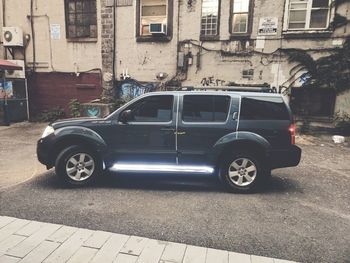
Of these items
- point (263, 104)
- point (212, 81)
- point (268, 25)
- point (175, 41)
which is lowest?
point (263, 104)

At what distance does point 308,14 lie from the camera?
35.8ft

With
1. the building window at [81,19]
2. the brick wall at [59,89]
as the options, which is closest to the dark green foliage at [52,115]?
the brick wall at [59,89]

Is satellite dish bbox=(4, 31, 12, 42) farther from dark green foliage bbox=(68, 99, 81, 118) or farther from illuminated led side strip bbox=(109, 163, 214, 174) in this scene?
illuminated led side strip bbox=(109, 163, 214, 174)

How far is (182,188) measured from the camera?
546 cm

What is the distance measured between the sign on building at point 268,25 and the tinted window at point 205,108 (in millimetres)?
7170

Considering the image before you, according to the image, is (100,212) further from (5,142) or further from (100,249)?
(5,142)

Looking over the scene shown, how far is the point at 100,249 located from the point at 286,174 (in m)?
4.66

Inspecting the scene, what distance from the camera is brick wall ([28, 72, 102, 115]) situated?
1327cm

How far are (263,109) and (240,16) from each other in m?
7.54

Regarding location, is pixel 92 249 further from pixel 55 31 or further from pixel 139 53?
pixel 55 31

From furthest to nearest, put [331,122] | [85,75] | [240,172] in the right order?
[85,75]
[331,122]
[240,172]

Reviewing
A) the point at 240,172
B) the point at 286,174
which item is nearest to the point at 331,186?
the point at 286,174

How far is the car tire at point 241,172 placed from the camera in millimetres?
5219

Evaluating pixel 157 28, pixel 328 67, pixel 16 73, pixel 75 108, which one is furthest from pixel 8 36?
pixel 328 67
